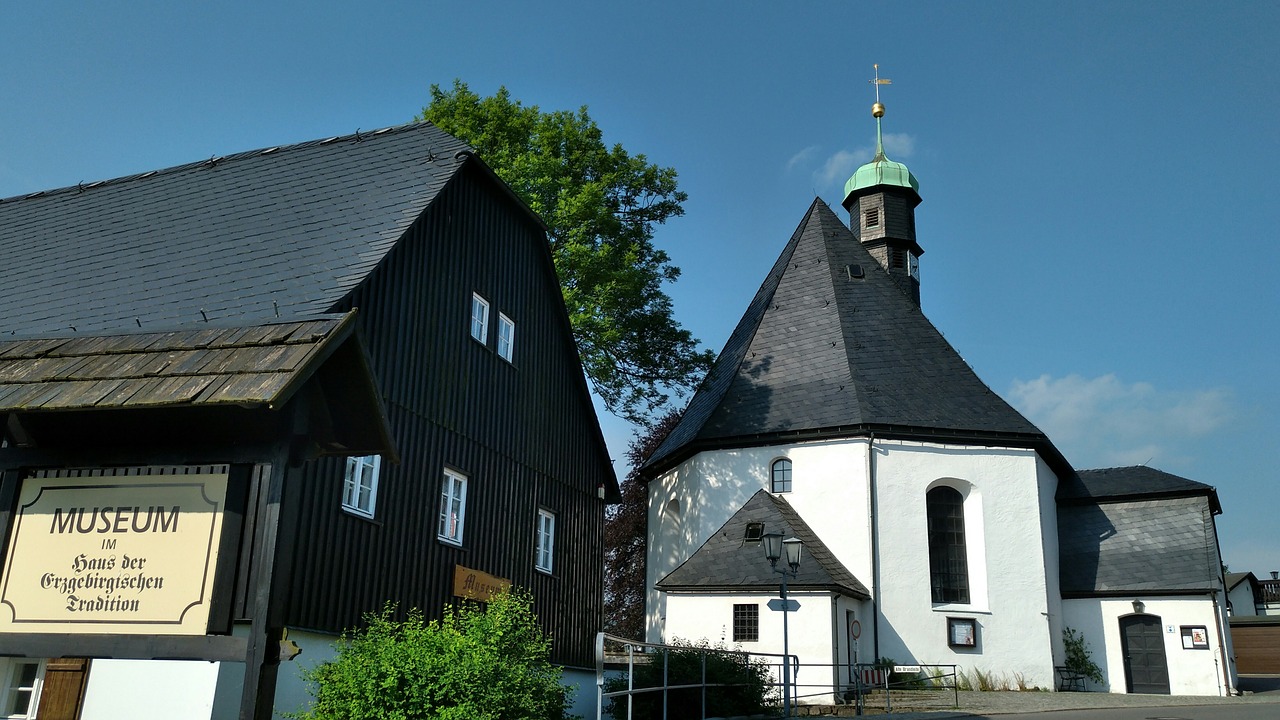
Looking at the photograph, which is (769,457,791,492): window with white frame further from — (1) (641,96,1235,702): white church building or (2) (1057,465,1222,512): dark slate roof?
(2) (1057,465,1222,512): dark slate roof

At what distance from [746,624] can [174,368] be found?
1474 centimetres

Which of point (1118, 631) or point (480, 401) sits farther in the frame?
point (1118, 631)

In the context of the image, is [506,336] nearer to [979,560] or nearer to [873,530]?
[873,530]

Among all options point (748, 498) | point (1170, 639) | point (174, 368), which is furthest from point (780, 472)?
point (174, 368)

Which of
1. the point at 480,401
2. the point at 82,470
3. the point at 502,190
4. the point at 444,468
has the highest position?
the point at 502,190

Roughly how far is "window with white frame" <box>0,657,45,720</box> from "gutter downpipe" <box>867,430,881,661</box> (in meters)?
15.6

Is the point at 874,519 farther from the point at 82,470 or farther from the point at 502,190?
the point at 82,470

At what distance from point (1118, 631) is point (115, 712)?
2074 cm

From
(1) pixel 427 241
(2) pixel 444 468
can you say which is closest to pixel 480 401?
(2) pixel 444 468

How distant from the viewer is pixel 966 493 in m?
22.0

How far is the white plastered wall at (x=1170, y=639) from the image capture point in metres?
21.6

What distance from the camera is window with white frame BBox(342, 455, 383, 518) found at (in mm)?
10734

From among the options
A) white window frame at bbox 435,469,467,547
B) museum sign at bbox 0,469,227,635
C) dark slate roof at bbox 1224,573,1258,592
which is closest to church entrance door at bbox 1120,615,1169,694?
white window frame at bbox 435,469,467,547

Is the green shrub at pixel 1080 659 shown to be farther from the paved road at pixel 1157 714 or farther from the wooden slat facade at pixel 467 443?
the wooden slat facade at pixel 467 443
